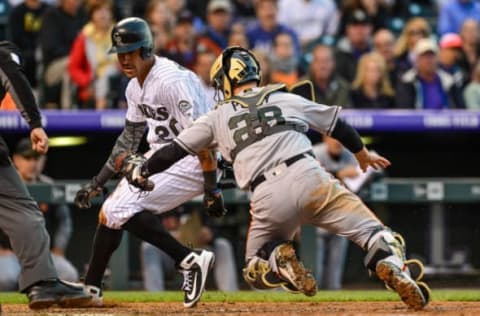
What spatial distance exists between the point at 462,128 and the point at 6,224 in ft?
18.5

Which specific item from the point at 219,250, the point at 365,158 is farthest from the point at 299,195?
the point at 219,250

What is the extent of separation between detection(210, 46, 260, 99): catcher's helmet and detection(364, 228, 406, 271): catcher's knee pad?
112 centimetres

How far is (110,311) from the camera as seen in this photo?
688 centimetres

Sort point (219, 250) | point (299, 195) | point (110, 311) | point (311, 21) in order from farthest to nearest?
point (311, 21) < point (219, 250) < point (110, 311) < point (299, 195)

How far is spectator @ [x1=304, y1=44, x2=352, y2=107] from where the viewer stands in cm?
1134

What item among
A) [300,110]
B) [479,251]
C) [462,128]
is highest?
[300,110]

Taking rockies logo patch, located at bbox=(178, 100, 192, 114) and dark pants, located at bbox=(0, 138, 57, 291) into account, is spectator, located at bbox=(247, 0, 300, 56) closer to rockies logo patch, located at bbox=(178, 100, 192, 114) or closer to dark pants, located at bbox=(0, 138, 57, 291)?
rockies logo patch, located at bbox=(178, 100, 192, 114)

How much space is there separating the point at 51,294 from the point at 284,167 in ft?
4.75

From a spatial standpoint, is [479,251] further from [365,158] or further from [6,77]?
[6,77]

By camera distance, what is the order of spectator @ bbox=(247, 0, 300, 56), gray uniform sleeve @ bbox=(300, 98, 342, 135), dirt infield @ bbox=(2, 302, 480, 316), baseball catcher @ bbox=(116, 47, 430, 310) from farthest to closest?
spectator @ bbox=(247, 0, 300, 56) < dirt infield @ bbox=(2, 302, 480, 316) < gray uniform sleeve @ bbox=(300, 98, 342, 135) < baseball catcher @ bbox=(116, 47, 430, 310)

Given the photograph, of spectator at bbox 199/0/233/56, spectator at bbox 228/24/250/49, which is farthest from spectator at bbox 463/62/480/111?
spectator at bbox 199/0/233/56

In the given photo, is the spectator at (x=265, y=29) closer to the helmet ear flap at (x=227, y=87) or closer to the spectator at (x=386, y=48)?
the spectator at (x=386, y=48)

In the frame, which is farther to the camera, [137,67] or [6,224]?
[137,67]

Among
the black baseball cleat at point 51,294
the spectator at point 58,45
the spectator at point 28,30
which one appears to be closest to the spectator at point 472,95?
the spectator at point 58,45
